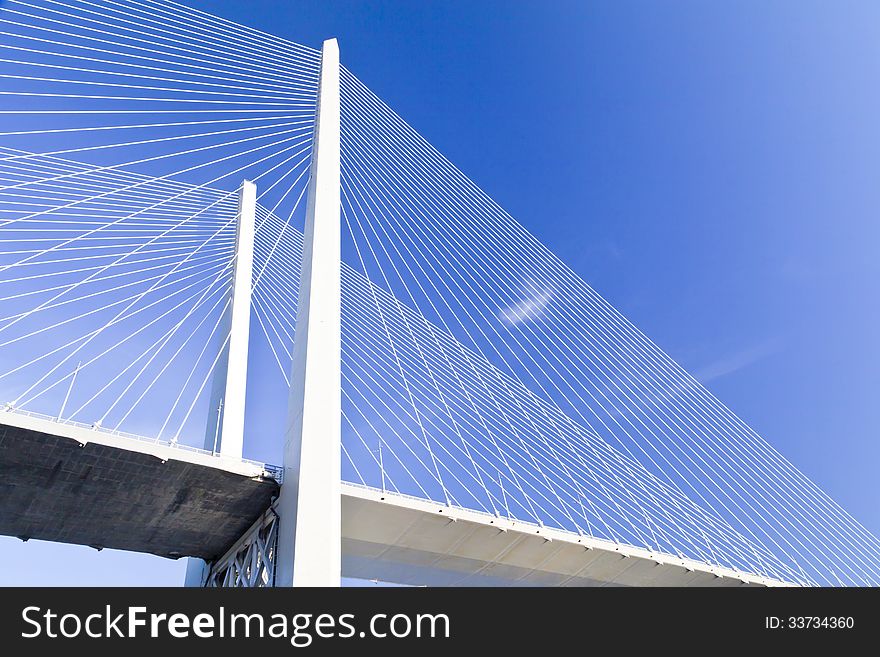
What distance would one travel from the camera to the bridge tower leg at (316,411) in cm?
1453

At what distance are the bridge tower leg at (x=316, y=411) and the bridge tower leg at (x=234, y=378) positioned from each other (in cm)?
372

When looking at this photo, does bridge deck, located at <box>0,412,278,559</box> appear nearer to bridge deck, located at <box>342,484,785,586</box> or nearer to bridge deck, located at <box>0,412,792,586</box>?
bridge deck, located at <box>0,412,792,586</box>

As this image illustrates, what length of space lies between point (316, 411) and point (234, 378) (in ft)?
18.7

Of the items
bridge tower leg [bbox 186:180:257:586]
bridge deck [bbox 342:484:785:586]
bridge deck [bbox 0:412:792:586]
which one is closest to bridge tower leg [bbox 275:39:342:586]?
bridge deck [bbox 0:412:792:586]

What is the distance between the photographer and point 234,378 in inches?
804

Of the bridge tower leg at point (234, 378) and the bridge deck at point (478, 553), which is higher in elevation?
the bridge tower leg at point (234, 378)

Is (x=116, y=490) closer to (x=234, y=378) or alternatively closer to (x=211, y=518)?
(x=211, y=518)

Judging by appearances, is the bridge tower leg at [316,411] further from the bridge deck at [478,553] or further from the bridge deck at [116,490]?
the bridge deck at [478,553]

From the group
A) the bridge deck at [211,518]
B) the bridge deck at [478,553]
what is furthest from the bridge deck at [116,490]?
the bridge deck at [478,553]

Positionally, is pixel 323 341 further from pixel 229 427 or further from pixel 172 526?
pixel 172 526

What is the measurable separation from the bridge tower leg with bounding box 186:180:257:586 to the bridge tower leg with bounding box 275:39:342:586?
372cm

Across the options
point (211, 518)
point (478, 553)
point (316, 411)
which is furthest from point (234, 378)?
point (478, 553)

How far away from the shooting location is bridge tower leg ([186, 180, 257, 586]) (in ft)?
64.0

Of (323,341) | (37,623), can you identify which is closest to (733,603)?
(37,623)
